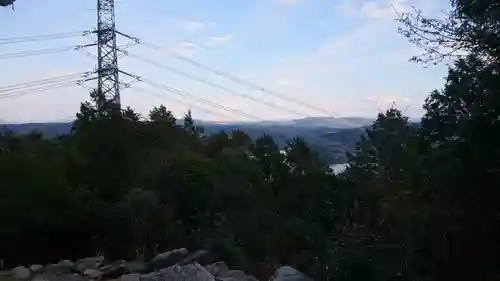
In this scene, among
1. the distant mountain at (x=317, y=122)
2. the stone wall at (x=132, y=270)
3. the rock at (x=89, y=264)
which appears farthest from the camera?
the distant mountain at (x=317, y=122)

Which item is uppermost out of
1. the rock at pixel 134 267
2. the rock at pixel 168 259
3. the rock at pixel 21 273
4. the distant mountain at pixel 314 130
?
the distant mountain at pixel 314 130

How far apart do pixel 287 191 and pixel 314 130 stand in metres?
8.55

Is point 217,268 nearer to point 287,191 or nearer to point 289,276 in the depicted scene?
point 289,276

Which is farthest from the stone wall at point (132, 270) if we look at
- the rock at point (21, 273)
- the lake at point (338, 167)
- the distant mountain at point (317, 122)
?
the distant mountain at point (317, 122)

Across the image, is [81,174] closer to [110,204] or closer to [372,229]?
[110,204]

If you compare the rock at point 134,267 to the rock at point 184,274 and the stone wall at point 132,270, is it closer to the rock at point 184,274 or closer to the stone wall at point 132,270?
the stone wall at point 132,270

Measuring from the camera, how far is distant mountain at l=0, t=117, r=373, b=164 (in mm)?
18755

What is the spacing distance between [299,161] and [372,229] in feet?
31.9

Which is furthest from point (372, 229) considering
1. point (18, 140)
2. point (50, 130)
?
point (50, 130)

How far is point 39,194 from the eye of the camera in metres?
17.7

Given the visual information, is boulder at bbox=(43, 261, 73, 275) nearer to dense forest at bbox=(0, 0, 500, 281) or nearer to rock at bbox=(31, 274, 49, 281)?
rock at bbox=(31, 274, 49, 281)

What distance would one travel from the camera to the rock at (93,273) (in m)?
14.1

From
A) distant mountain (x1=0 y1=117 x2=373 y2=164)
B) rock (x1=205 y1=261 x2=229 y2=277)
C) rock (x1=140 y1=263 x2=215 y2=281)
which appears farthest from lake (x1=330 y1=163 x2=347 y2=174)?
rock (x1=140 y1=263 x2=215 y2=281)

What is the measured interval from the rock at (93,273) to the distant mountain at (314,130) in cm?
625
